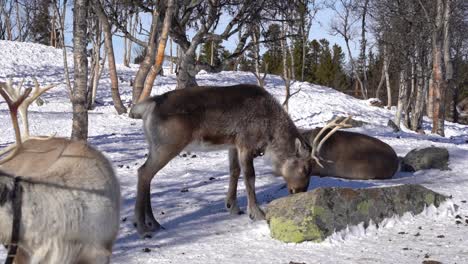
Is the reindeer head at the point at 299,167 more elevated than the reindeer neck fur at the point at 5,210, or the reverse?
the reindeer neck fur at the point at 5,210

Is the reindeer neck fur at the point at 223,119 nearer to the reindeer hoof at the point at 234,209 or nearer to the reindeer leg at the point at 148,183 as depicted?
the reindeer leg at the point at 148,183

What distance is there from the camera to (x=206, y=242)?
663 cm

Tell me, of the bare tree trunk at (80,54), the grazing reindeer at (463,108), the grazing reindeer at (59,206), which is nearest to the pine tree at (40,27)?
the grazing reindeer at (463,108)

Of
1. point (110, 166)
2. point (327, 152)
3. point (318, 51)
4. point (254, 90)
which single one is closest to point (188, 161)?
point (327, 152)

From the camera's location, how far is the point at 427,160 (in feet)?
35.6

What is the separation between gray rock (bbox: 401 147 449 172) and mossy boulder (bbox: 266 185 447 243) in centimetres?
347

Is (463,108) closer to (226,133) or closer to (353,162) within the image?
(353,162)

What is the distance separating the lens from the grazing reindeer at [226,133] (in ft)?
24.4

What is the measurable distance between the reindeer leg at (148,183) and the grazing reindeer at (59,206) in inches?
93.4

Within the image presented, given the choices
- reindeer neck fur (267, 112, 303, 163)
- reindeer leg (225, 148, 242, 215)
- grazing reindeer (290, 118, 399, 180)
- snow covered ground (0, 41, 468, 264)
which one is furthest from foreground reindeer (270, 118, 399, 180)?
reindeer leg (225, 148, 242, 215)

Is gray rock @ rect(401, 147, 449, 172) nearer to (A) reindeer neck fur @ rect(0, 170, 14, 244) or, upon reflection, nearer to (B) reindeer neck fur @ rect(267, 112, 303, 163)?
(B) reindeer neck fur @ rect(267, 112, 303, 163)

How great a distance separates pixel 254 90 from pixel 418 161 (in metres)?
4.26

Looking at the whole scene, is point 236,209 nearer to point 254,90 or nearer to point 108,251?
point 254,90

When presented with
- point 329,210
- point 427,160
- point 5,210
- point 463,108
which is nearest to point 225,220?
point 329,210
